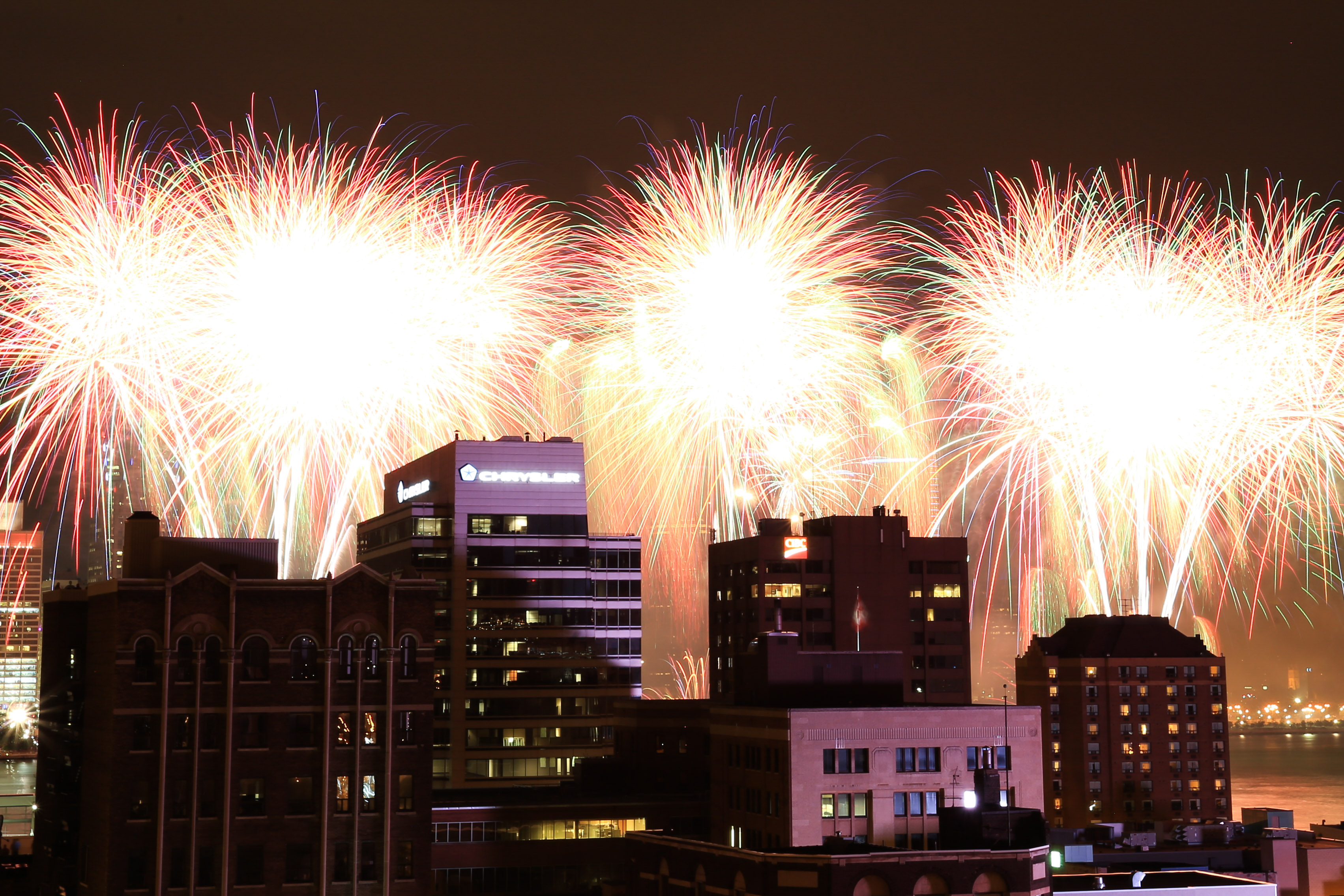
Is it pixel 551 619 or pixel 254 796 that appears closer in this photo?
pixel 254 796

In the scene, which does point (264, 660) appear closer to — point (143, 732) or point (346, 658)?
point (346, 658)

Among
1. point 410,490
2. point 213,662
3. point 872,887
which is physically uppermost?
point 410,490

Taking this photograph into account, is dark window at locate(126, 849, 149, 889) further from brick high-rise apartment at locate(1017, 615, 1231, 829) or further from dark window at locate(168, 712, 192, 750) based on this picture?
brick high-rise apartment at locate(1017, 615, 1231, 829)

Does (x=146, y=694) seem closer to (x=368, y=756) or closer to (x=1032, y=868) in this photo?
(x=368, y=756)

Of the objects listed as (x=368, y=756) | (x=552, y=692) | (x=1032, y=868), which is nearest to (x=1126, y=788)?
(x=552, y=692)

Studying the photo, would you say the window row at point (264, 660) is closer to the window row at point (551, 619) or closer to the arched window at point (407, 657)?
the arched window at point (407, 657)

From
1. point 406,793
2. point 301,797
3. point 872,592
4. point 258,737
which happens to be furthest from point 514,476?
point 301,797
